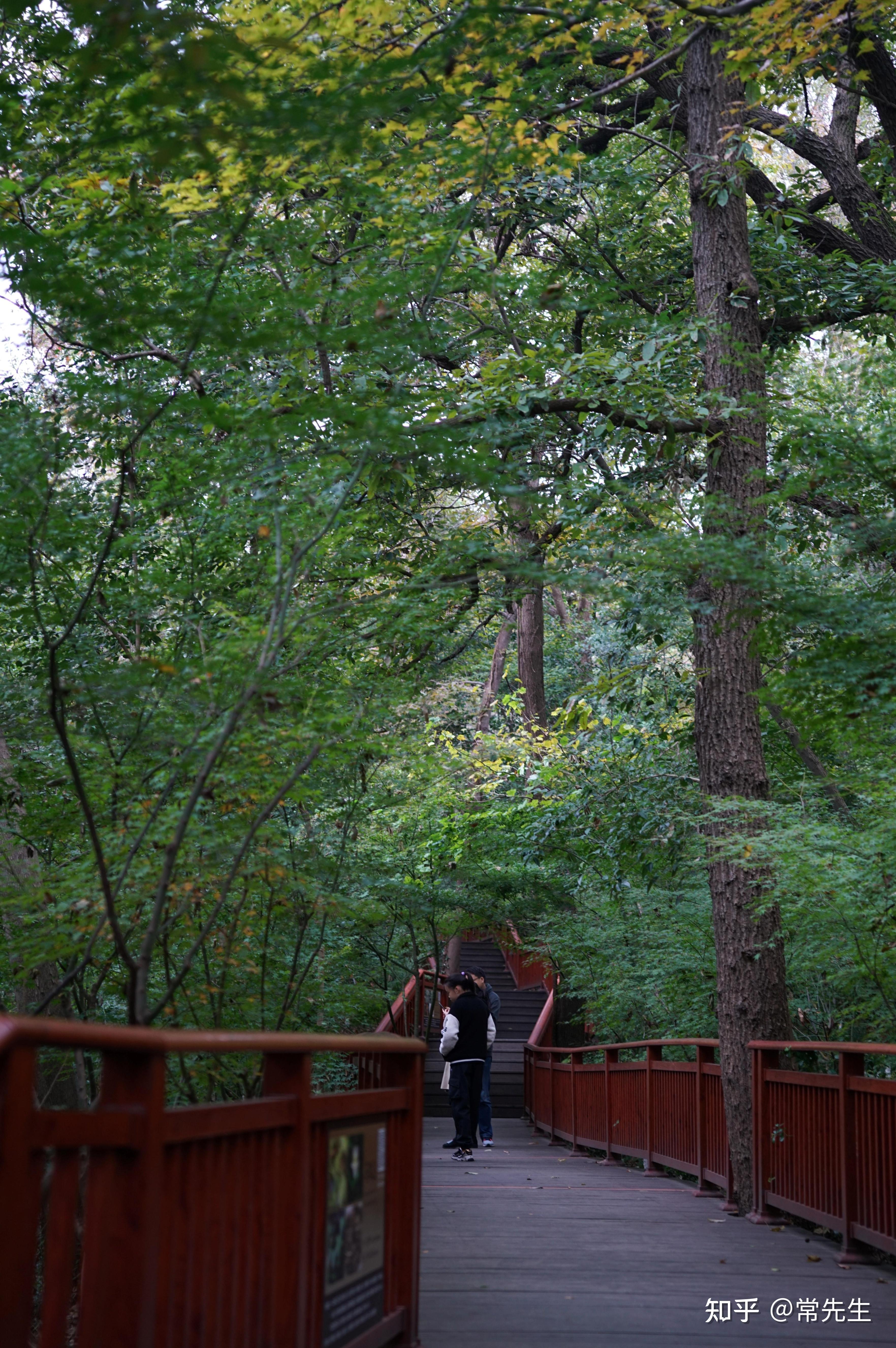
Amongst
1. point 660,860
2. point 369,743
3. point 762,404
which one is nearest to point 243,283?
Result: point 369,743

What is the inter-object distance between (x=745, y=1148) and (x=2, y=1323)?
7.31 m

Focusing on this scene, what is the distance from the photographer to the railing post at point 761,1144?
744 cm

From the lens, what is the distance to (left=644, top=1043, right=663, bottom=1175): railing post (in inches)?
409

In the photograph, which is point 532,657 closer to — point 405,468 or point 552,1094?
point 552,1094

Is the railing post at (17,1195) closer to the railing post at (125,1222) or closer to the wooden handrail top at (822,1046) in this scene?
the railing post at (125,1222)

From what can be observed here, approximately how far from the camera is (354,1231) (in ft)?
11.4

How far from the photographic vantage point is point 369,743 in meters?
6.47

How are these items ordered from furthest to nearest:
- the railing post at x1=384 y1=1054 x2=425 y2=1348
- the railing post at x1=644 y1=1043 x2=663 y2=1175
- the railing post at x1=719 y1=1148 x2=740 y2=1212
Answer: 1. the railing post at x1=644 y1=1043 x2=663 y2=1175
2. the railing post at x1=719 y1=1148 x2=740 y2=1212
3. the railing post at x1=384 y1=1054 x2=425 y2=1348

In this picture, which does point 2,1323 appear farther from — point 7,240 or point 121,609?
point 121,609

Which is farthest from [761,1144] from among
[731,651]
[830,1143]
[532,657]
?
[532,657]

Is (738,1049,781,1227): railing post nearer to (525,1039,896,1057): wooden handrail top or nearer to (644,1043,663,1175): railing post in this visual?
(525,1039,896,1057): wooden handrail top

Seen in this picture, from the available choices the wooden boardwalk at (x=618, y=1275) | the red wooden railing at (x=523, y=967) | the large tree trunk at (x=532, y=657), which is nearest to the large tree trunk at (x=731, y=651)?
the wooden boardwalk at (x=618, y=1275)

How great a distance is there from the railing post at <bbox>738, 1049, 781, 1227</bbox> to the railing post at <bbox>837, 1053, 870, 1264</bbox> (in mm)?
1289

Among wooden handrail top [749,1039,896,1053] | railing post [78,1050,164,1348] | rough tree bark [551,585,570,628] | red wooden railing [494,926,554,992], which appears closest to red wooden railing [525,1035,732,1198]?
wooden handrail top [749,1039,896,1053]
